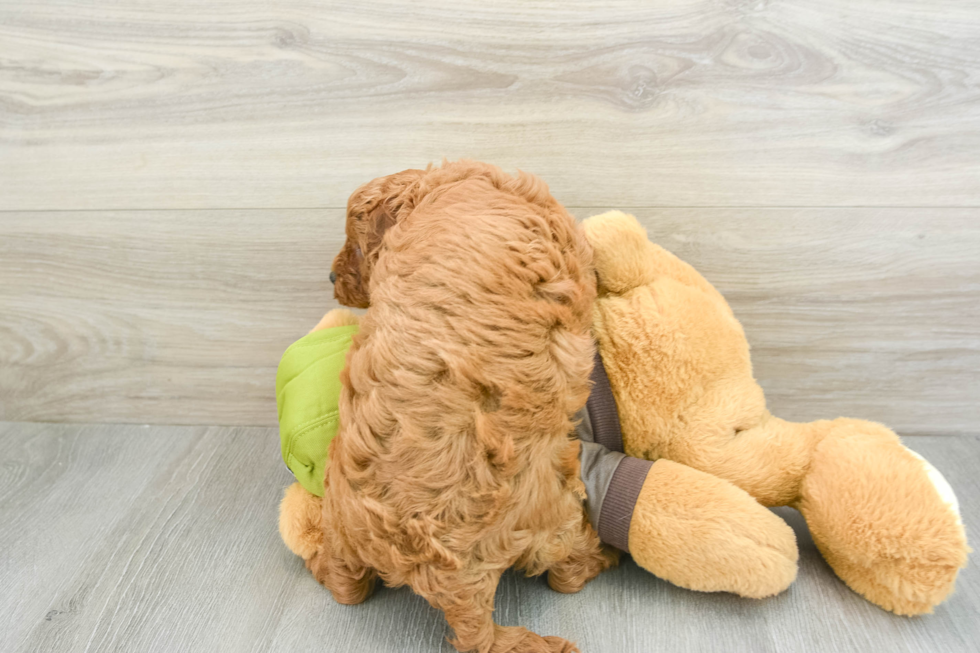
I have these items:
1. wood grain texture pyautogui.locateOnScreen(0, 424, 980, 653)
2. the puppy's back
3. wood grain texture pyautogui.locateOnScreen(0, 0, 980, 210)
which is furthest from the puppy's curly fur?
wood grain texture pyautogui.locateOnScreen(0, 0, 980, 210)

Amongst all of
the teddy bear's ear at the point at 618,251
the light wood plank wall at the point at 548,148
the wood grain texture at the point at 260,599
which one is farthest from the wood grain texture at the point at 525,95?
the wood grain texture at the point at 260,599

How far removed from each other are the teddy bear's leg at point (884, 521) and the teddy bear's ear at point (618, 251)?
0.27 metres

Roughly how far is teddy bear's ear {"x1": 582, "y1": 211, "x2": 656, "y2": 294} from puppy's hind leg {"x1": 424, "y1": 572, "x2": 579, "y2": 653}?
0.31 metres

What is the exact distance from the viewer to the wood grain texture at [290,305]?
2.71 ft

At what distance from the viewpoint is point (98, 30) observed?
828 mm

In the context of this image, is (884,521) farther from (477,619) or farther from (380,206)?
(380,206)

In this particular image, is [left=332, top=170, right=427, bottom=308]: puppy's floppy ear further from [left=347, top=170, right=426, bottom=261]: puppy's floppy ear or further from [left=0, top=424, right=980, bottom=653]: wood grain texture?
[left=0, top=424, right=980, bottom=653]: wood grain texture

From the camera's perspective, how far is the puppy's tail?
0.69 m

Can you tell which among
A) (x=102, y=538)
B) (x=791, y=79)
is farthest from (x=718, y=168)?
(x=102, y=538)

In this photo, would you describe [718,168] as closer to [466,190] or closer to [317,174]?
[466,190]

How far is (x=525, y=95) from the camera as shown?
791mm

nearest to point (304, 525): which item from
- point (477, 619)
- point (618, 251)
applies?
point (477, 619)

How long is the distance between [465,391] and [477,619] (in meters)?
0.21

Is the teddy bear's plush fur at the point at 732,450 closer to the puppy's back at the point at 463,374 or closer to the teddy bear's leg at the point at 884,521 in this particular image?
the teddy bear's leg at the point at 884,521
